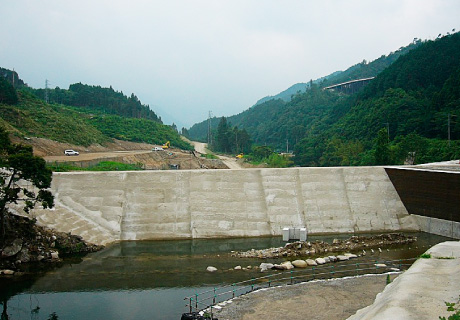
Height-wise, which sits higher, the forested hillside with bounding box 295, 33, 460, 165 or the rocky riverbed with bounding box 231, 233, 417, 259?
the forested hillside with bounding box 295, 33, 460, 165

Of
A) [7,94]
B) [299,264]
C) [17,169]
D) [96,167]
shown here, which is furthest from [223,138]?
[299,264]

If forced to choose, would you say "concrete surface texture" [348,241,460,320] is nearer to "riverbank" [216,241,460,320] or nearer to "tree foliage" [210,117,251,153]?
"riverbank" [216,241,460,320]

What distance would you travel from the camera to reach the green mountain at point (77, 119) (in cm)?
5211

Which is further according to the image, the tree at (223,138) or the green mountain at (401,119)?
the tree at (223,138)

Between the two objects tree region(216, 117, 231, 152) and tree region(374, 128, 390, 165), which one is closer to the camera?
tree region(374, 128, 390, 165)

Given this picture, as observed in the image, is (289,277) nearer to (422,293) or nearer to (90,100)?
(422,293)

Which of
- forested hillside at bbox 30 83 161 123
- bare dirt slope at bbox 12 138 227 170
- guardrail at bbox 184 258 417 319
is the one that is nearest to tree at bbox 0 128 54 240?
guardrail at bbox 184 258 417 319

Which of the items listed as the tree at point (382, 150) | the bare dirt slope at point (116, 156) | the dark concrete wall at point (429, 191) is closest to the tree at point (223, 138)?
the bare dirt slope at point (116, 156)

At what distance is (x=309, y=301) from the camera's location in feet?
56.4

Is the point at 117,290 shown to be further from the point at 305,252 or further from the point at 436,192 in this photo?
the point at 436,192

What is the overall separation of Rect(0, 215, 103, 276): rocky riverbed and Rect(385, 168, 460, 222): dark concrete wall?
21.0 meters

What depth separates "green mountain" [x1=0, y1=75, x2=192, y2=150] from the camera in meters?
52.1

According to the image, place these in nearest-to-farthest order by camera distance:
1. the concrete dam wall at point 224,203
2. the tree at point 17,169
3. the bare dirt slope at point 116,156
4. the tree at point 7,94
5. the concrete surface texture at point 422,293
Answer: the concrete surface texture at point 422,293, the tree at point 17,169, the concrete dam wall at point 224,203, the bare dirt slope at point 116,156, the tree at point 7,94

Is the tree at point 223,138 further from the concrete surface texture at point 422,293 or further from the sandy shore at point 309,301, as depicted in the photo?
the concrete surface texture at point 422,293
